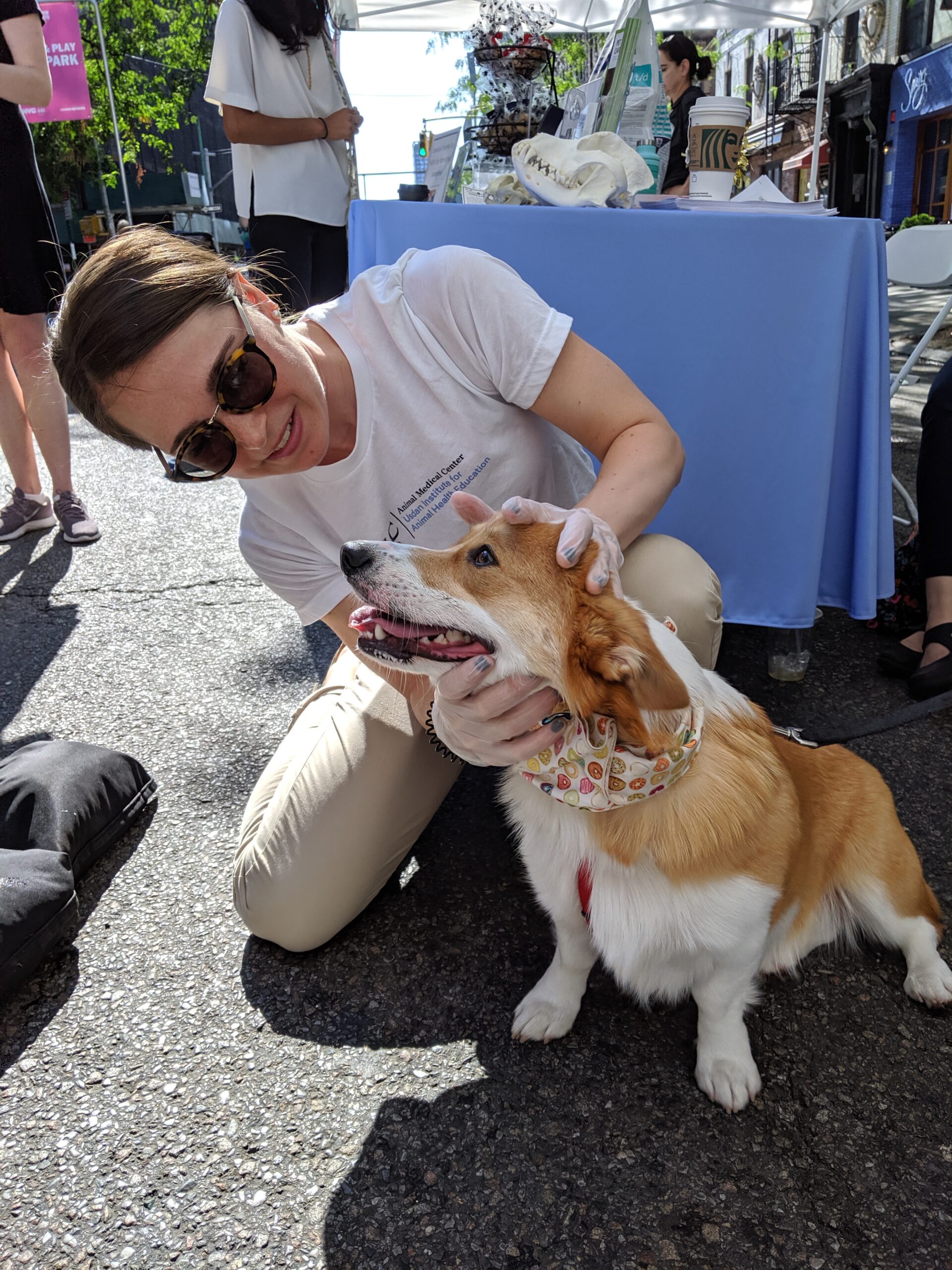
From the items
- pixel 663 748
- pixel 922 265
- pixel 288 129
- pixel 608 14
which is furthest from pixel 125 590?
pixel 608 14

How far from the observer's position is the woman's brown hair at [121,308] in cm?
140

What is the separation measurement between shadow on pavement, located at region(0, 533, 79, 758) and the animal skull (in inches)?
86.1

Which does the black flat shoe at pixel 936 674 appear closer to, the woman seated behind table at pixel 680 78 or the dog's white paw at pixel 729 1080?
the dog's white paw at pixel 729 1080

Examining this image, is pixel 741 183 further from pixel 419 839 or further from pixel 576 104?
pixel 419 839

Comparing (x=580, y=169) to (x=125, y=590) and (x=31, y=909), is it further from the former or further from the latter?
(x=125, y=590)

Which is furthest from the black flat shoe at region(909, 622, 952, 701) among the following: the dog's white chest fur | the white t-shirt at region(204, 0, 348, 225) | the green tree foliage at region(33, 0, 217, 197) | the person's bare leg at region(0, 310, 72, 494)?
the green tree foliage at region(33, 0, 217, 197)

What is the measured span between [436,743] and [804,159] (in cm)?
2792

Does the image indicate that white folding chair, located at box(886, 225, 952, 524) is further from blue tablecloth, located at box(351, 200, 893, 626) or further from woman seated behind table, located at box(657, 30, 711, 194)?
woman seated behind table, located at box(657, 30, 711, 194)

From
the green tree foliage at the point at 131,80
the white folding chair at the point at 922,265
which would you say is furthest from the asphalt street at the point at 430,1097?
the green tree foliage at the point at 131,80

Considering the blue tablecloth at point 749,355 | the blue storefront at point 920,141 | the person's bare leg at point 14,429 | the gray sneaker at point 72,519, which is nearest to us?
the blue tablecloth at point 749,355

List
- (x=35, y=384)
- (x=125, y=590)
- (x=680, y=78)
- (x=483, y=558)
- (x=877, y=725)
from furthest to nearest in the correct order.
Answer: (x=680, y=78), (x=125, y=590), (x=35, y=384), (x=877, y=725), (x=483, y=558)

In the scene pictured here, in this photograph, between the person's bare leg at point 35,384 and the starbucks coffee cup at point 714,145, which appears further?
the person's bare leg at point 35,384

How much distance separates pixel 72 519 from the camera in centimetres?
397

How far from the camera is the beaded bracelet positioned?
5.75ft
